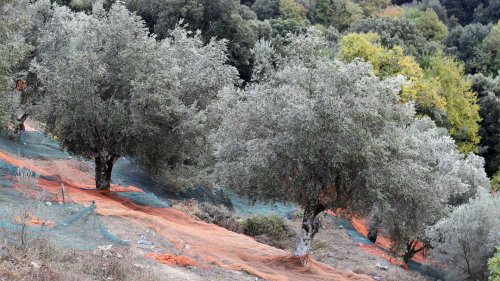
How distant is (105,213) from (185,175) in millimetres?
7717

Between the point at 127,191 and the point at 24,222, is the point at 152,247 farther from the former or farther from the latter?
the point at 127,191

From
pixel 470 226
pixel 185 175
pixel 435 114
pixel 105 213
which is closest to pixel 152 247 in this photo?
pixel 105 213

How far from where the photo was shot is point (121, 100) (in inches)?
780

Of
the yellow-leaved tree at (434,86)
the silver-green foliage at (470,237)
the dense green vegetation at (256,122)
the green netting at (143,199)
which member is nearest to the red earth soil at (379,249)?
the dense green vegetation at (256,122)

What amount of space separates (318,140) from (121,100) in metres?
8.27

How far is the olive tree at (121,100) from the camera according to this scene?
62.5ft

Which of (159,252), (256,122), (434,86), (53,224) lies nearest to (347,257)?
(256,122)

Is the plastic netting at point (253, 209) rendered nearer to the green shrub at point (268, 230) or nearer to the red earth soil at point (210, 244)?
the green shrub at point (268, 230)

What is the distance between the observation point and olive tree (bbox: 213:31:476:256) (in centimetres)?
1428

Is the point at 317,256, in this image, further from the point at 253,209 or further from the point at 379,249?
the point at 253,209

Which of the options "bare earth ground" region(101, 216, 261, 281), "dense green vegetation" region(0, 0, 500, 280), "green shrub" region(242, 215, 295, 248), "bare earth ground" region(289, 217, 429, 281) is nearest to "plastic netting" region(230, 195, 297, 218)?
"bare earth ground" region(289, 217, 429, 281)

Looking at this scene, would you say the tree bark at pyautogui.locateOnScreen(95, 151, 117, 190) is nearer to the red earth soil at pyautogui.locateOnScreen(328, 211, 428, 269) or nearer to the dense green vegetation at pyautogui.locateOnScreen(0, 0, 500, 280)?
the dense green vegetation at pyautogui.locateOnScreen(0, 0, 500, 280)

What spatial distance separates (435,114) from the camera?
42094 mm

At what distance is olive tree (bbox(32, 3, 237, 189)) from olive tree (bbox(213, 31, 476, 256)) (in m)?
3.64
